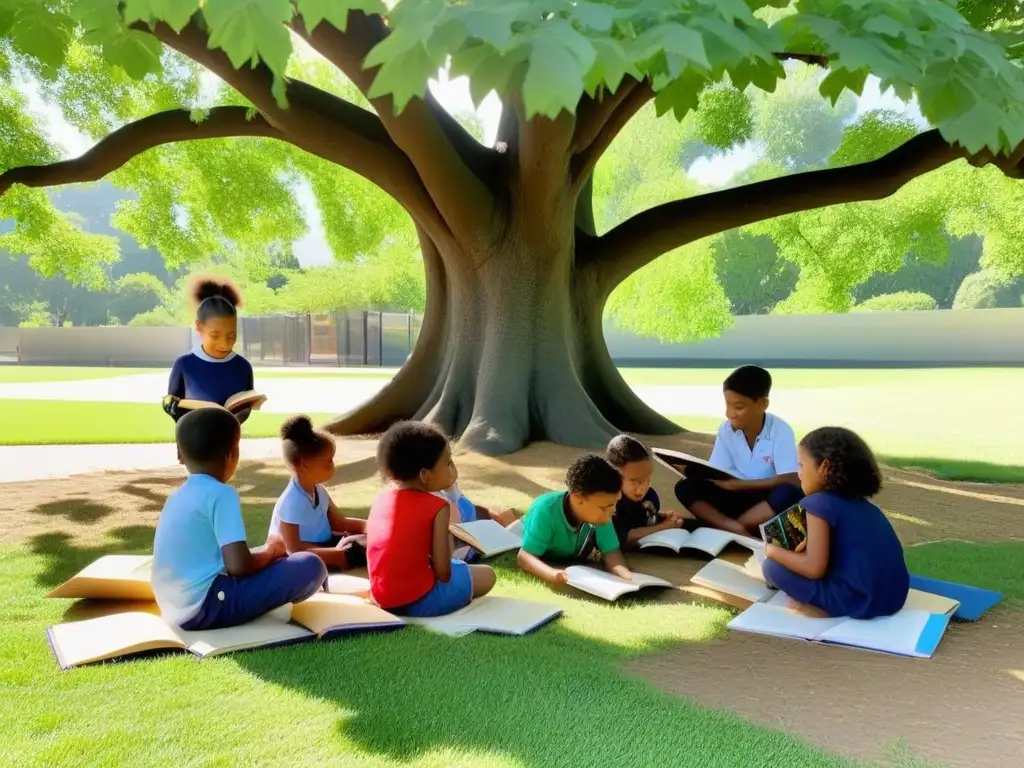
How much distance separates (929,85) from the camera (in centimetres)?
316

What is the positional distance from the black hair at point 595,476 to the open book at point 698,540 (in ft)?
3.06

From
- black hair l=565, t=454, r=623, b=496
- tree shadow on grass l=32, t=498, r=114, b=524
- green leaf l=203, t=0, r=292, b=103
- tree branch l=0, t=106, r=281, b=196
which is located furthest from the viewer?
tree branch l=0, t=106, r=281, b=196

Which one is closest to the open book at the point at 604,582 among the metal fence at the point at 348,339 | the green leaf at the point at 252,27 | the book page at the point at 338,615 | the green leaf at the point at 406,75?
the book page at the point at 338,615

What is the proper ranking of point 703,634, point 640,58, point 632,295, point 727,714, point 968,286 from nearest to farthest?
point 640,58, point 727,714, point 703,634, point 632,295, point 968,286

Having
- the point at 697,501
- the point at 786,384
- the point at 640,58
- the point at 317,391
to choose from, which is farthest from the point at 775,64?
the point at 786,384

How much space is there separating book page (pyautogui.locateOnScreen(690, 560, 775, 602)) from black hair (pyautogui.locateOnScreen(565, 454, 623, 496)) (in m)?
0.65

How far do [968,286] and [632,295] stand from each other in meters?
36.5

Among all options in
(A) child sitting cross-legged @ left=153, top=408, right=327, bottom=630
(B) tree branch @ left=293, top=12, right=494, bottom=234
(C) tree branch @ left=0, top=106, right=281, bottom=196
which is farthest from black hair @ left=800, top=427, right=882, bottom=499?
(C) tree branch @ left=0, top=106, right=281, bottom=196

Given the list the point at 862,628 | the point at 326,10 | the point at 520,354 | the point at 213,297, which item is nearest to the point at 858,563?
the point at 862,628

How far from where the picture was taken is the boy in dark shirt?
505cm

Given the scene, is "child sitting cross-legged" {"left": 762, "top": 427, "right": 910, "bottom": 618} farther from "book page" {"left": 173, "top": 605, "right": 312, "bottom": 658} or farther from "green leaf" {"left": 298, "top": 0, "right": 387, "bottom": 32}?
"green leaf" {"left": 298, "top": 0, "right": 387, "bottom": 32}

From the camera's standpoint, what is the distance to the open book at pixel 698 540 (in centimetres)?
529

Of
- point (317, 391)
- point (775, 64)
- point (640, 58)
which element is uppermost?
point (775, 64)

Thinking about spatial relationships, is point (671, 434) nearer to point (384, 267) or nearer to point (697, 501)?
point (697, 501)
